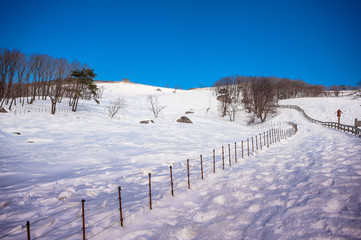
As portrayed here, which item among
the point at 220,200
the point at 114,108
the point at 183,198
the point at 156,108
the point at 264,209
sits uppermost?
the point at 156,108

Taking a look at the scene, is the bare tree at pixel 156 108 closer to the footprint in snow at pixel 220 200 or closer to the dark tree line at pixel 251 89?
the dark tree line at pixel 251 89

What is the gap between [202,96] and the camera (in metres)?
78.8

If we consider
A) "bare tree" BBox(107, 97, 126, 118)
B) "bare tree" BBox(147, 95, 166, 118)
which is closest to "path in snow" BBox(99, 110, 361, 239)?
"bare tree" BBox(107, 97, 126, 118)

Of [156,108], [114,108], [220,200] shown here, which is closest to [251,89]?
[156,108]

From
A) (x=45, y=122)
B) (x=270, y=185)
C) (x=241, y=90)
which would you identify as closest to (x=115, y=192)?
(x=270, y=185)

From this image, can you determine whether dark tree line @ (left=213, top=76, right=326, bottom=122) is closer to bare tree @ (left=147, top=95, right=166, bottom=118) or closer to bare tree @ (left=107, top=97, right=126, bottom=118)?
bare tree @ (left=147, top=95, right=166, bottom=118)

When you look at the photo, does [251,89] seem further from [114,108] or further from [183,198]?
[183,198]

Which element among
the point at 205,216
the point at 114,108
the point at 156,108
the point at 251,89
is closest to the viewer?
the point at 205,216

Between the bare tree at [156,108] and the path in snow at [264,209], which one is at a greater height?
the bare tree at [156,108]

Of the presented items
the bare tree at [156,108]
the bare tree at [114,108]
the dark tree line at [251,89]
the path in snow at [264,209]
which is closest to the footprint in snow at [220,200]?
the path in snow at [264,209]

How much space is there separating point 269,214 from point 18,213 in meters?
7.49

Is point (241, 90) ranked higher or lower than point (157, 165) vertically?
higher

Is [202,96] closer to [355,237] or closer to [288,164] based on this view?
[288,164]

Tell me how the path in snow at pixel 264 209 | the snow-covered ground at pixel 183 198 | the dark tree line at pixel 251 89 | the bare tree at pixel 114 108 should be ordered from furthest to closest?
the dark tree line at pixel 251 89
the bare tree at pixel 114 108
the snow-covered ground at pixel 183 198
the path in snow at pixel 264 209
